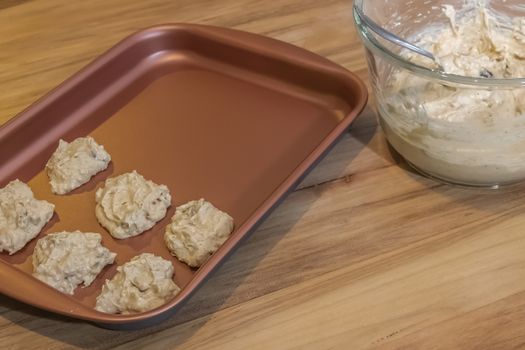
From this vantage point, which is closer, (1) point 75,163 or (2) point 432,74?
(2) point 432,74

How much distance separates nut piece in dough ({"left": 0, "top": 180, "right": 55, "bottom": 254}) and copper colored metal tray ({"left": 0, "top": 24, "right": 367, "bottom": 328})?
2cm

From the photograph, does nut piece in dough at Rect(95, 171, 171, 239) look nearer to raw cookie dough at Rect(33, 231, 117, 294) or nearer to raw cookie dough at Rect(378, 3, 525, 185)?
raw cookie dough at Rect(33, 231, 117, 294)

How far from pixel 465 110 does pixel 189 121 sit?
0.42m

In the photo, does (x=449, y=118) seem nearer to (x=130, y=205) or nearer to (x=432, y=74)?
(x=432, y=74)

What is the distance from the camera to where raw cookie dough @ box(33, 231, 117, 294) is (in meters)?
0.76

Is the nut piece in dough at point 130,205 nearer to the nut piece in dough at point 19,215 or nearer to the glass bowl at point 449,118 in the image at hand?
the nut piece in dough at point 19,215

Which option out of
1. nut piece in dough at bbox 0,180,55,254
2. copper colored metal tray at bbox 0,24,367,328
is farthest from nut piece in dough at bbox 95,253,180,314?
nut piece in dough at bbox 0,180,55,254

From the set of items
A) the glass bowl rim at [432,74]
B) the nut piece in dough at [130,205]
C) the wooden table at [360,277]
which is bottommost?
the wooden table at [360,277]

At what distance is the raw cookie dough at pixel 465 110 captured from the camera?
2.53 feet

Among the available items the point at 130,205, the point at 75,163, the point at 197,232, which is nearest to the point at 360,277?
the point at 197,232

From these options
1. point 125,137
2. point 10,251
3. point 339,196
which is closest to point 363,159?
point 339,196

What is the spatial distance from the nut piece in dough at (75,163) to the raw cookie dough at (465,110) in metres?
0.40

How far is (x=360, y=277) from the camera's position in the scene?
2.54 ft

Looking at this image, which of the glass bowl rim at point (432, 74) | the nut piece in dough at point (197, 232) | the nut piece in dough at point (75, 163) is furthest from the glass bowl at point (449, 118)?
the nut piece in dough at point (75, 163)
